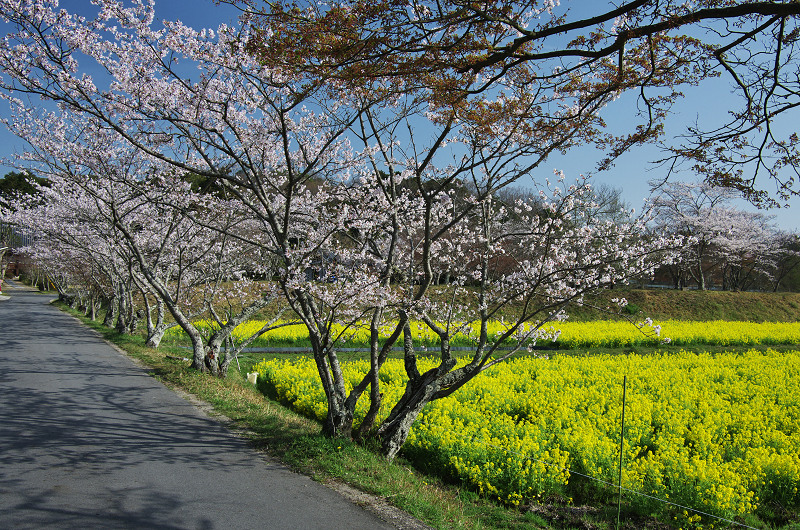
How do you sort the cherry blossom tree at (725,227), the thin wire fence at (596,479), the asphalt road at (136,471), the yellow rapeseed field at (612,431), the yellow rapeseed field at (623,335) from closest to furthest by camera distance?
the asphalt road at (136,471) → the thin wire fence at (596,479) → the yellow rapeseed field at (612,431) → the yellow rapeseed field at (623,335) → the cherry blossom tree at (725,227)

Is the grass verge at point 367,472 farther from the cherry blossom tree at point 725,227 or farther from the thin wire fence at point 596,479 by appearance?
the cherry blossom tree at point 725,227

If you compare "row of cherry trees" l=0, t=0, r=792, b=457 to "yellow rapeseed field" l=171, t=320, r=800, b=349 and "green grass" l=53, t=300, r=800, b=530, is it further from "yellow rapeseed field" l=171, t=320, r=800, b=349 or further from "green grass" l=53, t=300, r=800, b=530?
"yellow rapeseed field" l=171, t=320, r=800, b=349

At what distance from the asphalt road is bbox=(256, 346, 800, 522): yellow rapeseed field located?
214 centimetres

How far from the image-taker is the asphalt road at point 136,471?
3.94m

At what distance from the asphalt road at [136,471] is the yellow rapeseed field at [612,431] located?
2144 mm

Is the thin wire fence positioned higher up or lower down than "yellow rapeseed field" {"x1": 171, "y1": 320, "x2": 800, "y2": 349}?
lower down

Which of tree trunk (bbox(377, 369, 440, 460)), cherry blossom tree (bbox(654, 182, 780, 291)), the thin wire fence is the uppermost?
cherry blossom tree (bbox(654, 182, 780, 291))

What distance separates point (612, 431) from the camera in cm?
747

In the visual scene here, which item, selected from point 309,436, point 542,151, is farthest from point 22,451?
point 542,151

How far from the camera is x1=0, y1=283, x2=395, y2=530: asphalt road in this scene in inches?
155

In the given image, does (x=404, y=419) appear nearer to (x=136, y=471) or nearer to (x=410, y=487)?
(x=410, y=487)

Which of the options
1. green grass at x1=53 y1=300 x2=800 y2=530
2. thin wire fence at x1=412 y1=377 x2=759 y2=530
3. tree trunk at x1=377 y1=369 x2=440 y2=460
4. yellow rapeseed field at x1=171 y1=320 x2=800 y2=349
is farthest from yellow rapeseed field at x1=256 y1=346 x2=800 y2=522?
yellow rapeseed field at x1=171 y1=320 x2=800 y2=349

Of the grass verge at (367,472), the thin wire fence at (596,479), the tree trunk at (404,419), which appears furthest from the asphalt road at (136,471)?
the thin wire fence at (596,479)

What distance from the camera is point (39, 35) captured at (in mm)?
6477
